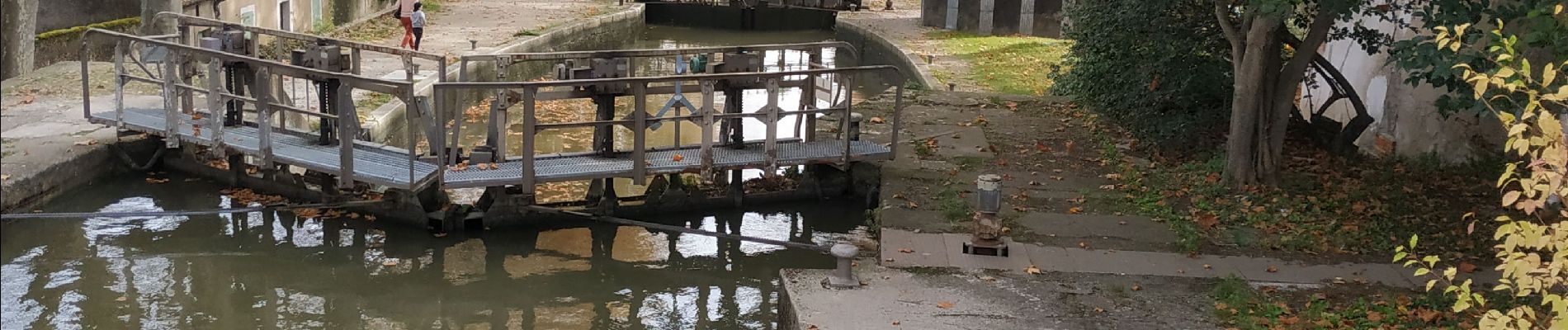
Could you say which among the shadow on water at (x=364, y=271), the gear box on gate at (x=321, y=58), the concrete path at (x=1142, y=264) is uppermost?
the gear box on gate at (x=321, y=58)

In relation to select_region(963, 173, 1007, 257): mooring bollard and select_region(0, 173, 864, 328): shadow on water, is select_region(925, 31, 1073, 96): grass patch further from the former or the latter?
select_region(963, 173, 1007, 257): mooring bollard

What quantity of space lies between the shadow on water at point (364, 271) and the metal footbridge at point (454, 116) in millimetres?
626

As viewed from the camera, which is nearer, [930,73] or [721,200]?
[721,200]

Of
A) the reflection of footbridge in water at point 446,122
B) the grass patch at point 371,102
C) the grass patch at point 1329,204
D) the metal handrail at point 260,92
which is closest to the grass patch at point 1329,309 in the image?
the grass patch at point 1329,204

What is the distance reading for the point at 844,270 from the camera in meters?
10.6

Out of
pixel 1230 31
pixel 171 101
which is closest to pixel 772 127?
pixel 1230 31

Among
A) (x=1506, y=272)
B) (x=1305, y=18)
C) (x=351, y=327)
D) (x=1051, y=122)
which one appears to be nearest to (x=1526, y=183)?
(x=1506, y=272)

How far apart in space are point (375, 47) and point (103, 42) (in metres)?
7.72

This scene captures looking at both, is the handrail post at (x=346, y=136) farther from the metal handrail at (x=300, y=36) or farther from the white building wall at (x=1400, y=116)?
the white building wall at (x=1400, y=116)

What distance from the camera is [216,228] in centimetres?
1347

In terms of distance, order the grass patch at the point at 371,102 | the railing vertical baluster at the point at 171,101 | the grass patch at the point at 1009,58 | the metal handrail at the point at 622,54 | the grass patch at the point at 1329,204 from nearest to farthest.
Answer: the grass patch at the point at 1329,204 < the railing vertical baluster at the point at 171,101 < the metal handrail at the point at 622,54 < the grass patch at the point at 371,102 < the grass patch at the point at 1009,58

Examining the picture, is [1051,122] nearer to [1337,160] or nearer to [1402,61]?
[1337,160]

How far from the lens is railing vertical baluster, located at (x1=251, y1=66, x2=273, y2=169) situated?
13383 mm

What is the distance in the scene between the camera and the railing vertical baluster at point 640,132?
43.2ft
